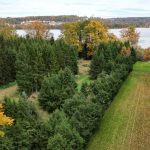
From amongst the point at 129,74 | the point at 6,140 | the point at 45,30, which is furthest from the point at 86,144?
the point at 45,30

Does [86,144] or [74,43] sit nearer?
[86,144]

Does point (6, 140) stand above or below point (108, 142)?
above

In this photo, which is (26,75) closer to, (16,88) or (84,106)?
(16,88)

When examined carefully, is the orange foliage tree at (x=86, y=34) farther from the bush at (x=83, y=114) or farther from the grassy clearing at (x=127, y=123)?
Result: the bush at (x=83, y=114)

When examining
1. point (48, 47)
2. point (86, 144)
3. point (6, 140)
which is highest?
point (48, 47)

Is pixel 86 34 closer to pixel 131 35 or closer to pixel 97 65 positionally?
pixel 97 65

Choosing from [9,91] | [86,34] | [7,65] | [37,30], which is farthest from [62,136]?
[37,30]

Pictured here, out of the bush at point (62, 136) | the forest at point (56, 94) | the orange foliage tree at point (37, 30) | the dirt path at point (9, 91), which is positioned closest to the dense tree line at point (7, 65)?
the forest at point (56, 94)
